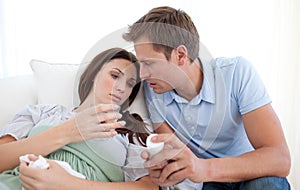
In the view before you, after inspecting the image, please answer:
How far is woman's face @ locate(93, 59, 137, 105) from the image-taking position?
4.26 feet

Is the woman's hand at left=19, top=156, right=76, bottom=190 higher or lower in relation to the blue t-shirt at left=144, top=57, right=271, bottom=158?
lower

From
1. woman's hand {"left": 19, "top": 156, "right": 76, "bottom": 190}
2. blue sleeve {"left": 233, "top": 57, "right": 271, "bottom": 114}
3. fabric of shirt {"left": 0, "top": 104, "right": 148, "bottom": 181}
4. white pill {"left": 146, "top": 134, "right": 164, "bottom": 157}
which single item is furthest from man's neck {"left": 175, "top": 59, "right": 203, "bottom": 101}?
woman's hand {"left": 19, "top": 156, "right": 76, "bottom": 190}

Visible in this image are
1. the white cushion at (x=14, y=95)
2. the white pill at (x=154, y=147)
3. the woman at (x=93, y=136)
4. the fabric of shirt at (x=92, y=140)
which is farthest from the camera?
the white cushion at (x=14, y=95)

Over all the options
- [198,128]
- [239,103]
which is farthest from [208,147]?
[239,103]

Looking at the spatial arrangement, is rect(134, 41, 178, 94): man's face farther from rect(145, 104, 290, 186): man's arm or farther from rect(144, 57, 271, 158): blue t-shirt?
rect(145, 104, 290, 186): man's arm

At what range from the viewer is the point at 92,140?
125cm

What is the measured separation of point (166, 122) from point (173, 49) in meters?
0.27

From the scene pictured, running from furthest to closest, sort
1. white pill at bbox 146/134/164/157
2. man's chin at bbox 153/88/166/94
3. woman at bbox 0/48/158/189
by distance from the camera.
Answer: man's chin at bbox 153/88/166/94, woman at bbox 0/48/158/189, white pill at bbox 146/134/164/157

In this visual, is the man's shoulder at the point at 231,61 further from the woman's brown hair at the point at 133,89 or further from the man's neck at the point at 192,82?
the woman's brown hair at the point at 133,89

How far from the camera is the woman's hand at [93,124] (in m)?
1.20

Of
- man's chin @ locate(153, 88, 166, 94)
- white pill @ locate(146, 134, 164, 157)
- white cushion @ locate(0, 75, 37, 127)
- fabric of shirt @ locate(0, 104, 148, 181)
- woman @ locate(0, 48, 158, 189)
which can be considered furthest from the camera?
white cushion @ locate(0, 75, 37, 127)

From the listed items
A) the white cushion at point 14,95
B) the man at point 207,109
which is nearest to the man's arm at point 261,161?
the man at point 207,109

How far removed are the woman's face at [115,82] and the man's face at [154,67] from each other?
0.05 m

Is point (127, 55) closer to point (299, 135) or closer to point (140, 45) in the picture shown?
point (140, 45)
